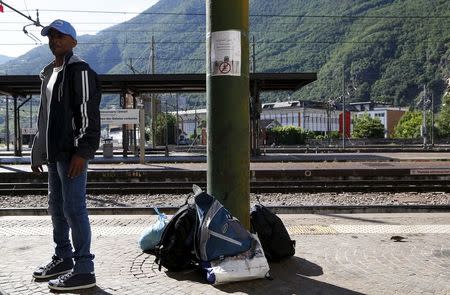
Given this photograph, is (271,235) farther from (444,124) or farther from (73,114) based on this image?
(444,124)

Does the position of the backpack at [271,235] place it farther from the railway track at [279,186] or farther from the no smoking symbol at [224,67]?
the railway track at [279,186]

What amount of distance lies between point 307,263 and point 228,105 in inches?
62.3

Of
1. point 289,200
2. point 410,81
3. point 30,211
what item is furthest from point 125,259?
point 410,81

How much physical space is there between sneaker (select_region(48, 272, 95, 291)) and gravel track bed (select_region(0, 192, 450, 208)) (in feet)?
21.1

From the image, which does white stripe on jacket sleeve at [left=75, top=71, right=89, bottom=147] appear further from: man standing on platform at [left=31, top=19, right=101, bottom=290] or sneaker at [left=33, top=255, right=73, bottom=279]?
sneaker at [left=33, top=255, right=73, bottom=279]

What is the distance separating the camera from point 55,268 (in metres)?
4.22

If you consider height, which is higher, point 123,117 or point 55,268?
point 123,117

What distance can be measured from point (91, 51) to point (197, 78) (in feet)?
568

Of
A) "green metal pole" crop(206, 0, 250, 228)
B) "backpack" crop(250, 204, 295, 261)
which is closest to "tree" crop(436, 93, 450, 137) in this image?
"backpack" crop(250, 204, 295, 261)

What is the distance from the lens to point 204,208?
429cm

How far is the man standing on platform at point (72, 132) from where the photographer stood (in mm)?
3826

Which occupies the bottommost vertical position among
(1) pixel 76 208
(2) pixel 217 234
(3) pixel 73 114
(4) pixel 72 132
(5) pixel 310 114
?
(2) pixel 217 234

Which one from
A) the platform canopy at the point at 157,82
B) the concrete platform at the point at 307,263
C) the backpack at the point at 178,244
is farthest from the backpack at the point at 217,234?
the platform canopy at the point at 157,82

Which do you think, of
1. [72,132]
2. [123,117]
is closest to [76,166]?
[72,132]
